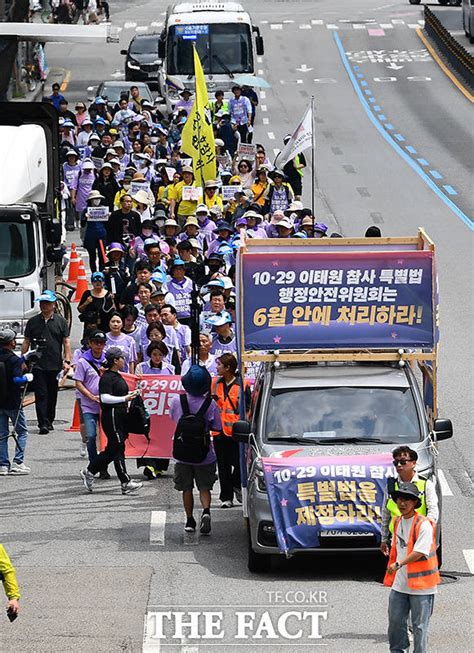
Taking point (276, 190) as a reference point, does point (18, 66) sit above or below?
below

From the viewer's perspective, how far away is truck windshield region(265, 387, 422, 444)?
14.4 meters

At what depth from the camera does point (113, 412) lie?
16766 mm

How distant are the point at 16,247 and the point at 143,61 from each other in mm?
30571

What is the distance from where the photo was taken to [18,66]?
51.9 metres

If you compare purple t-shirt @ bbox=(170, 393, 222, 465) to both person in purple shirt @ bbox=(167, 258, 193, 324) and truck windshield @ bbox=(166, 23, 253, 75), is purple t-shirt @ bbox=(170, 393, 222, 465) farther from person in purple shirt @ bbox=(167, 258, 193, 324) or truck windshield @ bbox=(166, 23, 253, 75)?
truck windshield @ bbox=(166, 23, 253, 75)

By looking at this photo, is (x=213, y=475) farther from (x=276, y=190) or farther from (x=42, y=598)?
(x=276, y=190)

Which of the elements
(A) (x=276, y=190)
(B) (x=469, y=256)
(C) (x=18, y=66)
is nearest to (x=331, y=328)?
(A) (x=276, y=190)

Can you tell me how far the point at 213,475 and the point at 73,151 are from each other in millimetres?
16828

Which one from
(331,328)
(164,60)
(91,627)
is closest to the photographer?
(91,627)

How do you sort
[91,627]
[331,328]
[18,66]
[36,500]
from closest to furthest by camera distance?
1. [91,627]
2. [331,328]
3. [36,500]
4. [18,66]

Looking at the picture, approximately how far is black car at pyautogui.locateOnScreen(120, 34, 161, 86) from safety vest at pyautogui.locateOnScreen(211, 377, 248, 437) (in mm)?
34562

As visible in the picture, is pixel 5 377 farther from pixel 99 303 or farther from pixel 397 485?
pixel 397 485

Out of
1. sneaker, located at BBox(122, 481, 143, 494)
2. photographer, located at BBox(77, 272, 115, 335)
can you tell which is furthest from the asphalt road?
photographer, located at BBox(77, 272, 115, 335)
